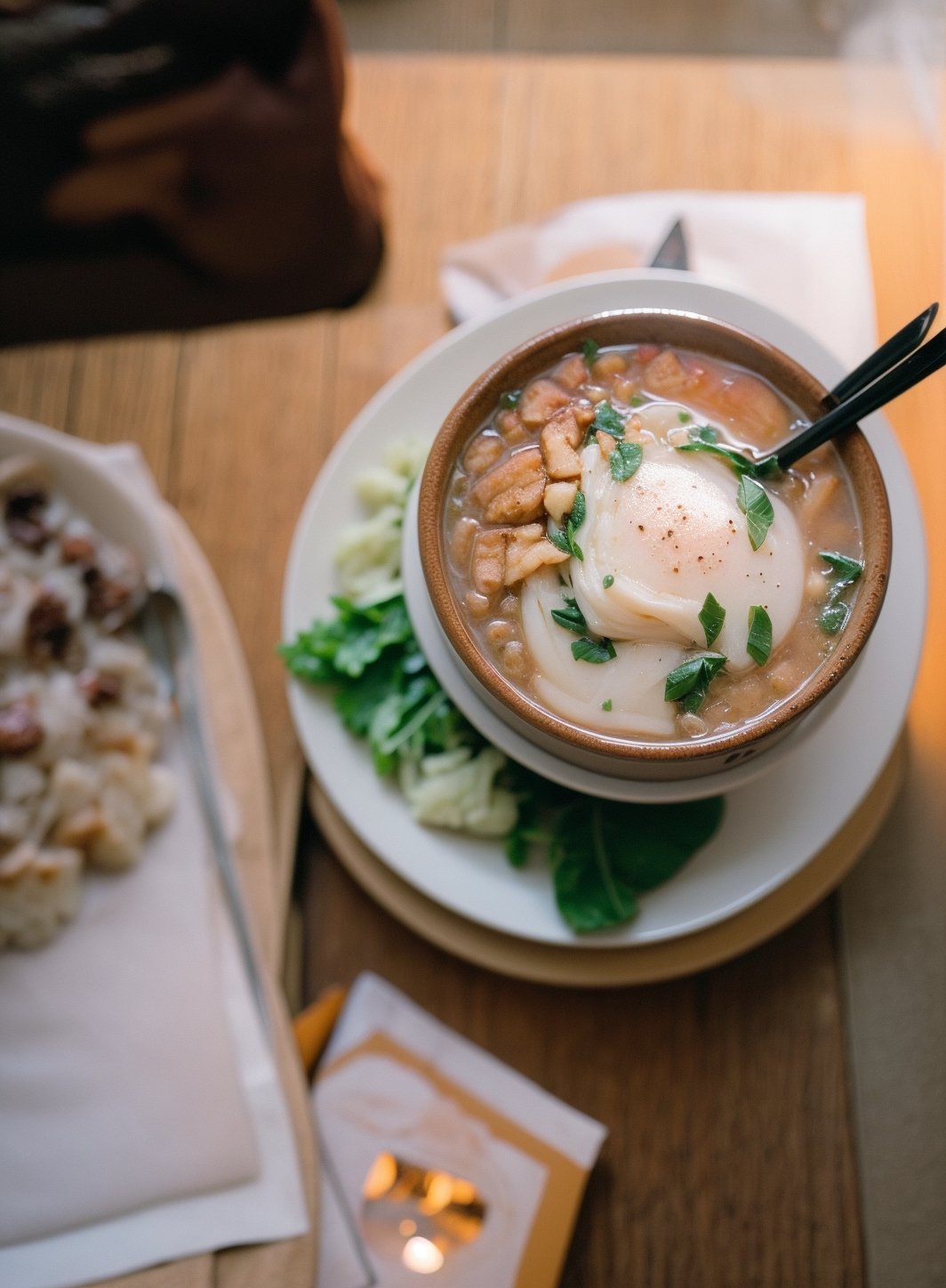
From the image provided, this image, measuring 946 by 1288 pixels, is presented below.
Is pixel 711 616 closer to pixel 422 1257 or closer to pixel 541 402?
pixel 541 402

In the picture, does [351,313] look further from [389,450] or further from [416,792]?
[416,792]

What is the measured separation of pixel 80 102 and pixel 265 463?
683mm

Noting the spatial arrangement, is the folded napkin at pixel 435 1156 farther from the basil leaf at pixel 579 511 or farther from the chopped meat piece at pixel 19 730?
the basil leaf at pixel 579 511

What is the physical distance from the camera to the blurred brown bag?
1.86 m

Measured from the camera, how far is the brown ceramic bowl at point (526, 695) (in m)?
1.29

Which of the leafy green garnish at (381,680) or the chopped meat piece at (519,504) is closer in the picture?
the chopped meat piece at (519,504)

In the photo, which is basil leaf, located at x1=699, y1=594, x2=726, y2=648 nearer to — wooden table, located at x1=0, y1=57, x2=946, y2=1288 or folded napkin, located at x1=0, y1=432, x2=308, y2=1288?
wooden table, located at x1=0, y1=57, x2=946, y2=1288

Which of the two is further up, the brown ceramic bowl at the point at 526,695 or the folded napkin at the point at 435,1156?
the brown ceramic bowl at the point at 526,695

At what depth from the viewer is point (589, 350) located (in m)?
1.43

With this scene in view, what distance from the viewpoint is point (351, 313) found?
6.83 ft

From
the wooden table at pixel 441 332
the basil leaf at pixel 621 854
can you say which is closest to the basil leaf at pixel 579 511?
the basil leaf at pixel 621 854

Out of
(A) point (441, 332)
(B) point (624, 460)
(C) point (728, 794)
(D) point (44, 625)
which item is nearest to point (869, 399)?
(B) point (624, 460)

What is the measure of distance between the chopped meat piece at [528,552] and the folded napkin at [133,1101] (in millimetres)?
781

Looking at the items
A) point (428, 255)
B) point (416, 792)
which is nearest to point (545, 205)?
point (428, 255)
